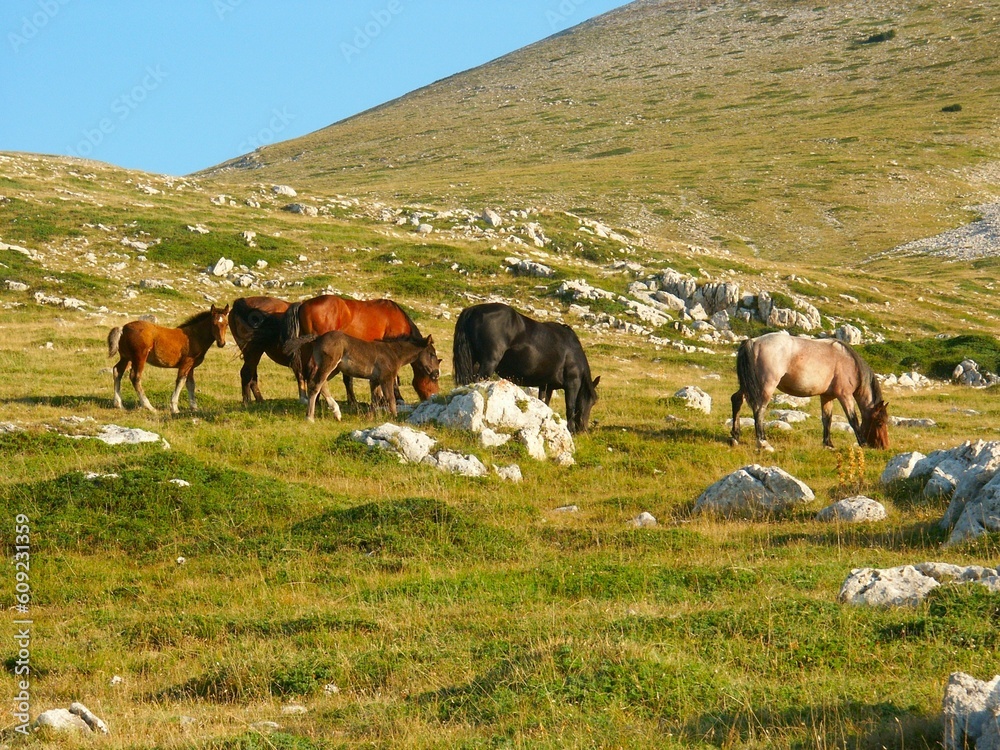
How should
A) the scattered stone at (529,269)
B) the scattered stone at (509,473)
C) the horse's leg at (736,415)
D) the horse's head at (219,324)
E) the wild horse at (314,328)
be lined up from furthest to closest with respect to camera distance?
the scattered stone at (529,269) → the wild horse at (314,328) → the horse's head at (219,324) → the horse's leg at (736,415) → the scattered stone at (509,473)

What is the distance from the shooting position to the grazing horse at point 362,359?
18.7 metres

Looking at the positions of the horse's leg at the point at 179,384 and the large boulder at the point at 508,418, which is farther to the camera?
the horse's leg at the point at 179,384

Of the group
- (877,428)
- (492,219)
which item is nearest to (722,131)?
(492,219)

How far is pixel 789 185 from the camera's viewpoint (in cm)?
9419

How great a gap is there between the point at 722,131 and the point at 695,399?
108m

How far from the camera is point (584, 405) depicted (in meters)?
20.6

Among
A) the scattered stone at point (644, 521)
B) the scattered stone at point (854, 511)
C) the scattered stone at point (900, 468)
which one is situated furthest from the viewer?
the scattered stone at point (900, 468)

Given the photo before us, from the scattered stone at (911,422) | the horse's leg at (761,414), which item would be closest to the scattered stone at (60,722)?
the horse's leg at (761,414)

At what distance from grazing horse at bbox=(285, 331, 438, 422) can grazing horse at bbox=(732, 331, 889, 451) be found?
6.25 m

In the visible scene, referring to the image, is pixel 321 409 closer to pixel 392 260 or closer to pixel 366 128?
pixel 392 260

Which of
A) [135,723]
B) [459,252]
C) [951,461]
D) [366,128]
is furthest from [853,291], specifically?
[366,128]

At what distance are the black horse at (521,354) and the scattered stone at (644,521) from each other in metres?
5.92

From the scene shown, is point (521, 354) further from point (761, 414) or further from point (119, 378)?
point (119, 378)

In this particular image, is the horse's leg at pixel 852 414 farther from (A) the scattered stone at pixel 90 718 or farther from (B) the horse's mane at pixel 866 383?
(A) the scattered stone at pixel 90 718
